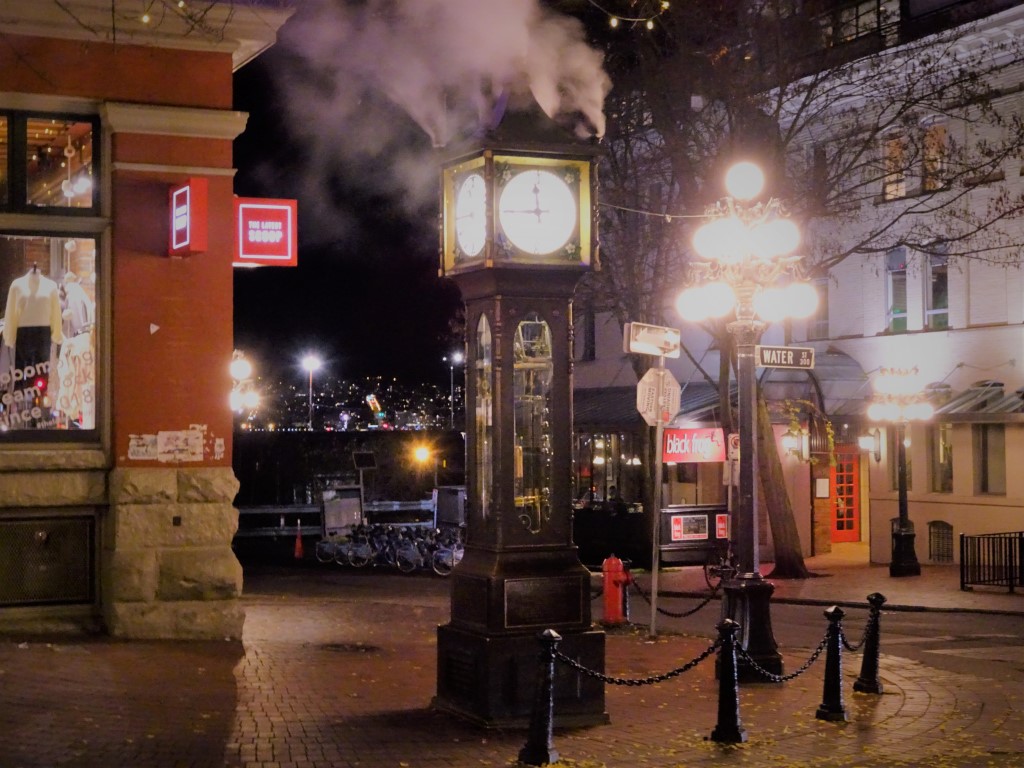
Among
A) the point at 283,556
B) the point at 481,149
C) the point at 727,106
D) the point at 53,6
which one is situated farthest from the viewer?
the point at 283,556

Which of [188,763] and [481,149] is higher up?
[481,149]

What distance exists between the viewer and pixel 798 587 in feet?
75.8

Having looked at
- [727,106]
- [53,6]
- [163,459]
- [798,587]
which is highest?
[727,106]

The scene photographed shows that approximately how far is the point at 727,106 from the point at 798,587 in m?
8.85

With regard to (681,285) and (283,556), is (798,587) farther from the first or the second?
(283,556)

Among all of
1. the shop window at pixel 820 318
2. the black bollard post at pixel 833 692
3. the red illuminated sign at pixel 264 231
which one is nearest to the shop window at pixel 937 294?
the shop window at pixel 820 318

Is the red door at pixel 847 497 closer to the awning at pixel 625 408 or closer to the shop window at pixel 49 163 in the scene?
the awning at pixel 625 408

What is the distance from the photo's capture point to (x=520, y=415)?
9586mm

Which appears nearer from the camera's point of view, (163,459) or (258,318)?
(163,459)

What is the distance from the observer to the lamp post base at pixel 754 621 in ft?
38.6

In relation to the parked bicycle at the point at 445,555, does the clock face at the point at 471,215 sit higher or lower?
higher

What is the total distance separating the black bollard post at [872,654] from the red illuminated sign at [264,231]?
23.8ft

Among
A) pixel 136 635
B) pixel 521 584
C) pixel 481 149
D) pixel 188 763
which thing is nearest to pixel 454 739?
pixel 521 584

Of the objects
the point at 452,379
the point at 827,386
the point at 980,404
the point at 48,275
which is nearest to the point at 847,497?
the point at 827,386
